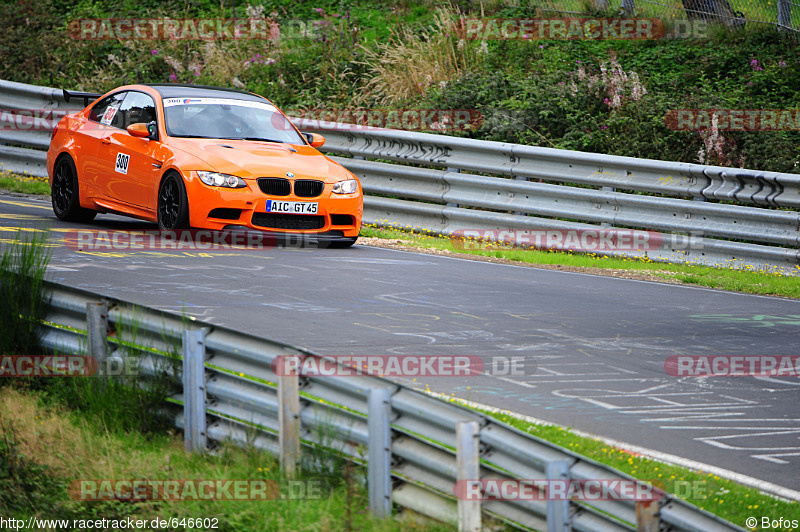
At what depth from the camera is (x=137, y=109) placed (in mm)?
14023

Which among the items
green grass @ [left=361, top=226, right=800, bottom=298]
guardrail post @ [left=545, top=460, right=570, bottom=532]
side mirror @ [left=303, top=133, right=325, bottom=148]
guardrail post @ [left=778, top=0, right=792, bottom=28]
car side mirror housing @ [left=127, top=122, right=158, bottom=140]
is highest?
→ guardrail post @ [left=778, top=0, right=792, bottom=28]

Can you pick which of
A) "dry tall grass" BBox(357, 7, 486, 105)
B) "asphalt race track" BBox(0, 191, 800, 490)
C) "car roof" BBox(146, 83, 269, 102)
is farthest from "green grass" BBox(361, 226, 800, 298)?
"dry tall grass" BBox(357, 7, 486, 105)

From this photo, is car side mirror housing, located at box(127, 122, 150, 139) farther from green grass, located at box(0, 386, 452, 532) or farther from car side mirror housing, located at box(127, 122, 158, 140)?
green grass, located at box(0, 386, 452, 532)

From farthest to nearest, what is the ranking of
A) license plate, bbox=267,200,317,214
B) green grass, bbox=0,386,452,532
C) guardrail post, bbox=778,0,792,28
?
guardrail post, bbox=778,0,792,28, license plate, bbox=267,200,317,214, green grass, bbox=0,386,452,532

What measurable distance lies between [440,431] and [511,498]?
446mm

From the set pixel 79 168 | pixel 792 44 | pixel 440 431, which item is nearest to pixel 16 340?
pixel 440 431

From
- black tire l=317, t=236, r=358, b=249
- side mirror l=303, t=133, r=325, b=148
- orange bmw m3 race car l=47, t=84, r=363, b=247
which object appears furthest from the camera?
side mirror l=303, t=133, r=325, b=148

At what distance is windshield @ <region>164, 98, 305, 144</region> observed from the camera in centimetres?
1354

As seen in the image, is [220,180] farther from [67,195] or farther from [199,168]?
[67,195]

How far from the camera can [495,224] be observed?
14844 mm

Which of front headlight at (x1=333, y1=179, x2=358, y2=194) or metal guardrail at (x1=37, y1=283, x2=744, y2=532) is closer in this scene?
metal guardrail at (x1=37, y1=283, x2=744, y2=532)

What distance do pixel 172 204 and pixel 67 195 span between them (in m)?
2.32

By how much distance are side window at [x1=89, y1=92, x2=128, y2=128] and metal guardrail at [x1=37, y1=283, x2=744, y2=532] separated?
7642 millimetres

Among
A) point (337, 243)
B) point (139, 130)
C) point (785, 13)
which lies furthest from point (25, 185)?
point (785, 13)
